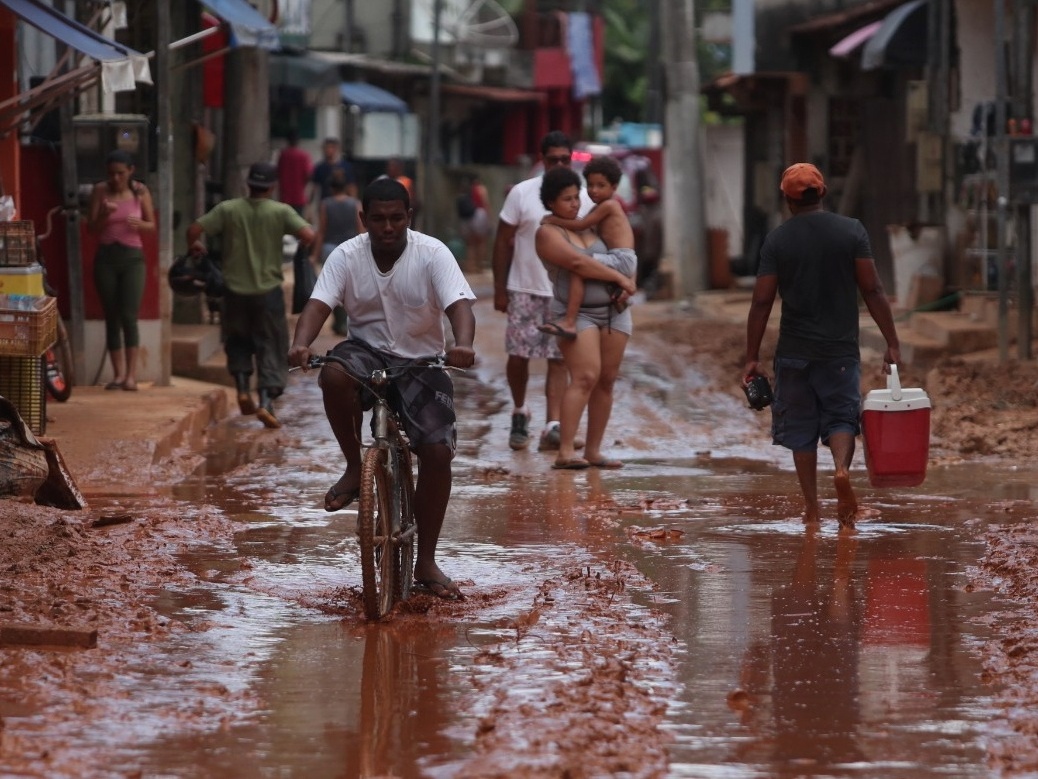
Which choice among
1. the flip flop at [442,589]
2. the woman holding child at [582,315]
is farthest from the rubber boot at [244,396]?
the flip flop at [442,589]

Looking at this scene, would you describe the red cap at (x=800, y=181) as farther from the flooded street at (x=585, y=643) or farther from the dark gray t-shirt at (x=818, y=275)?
the flooded street at (x=585, y=643)

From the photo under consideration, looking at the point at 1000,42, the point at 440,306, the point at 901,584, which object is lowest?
the point at 901,584

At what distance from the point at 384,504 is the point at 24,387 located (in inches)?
186

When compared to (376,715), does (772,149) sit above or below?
above

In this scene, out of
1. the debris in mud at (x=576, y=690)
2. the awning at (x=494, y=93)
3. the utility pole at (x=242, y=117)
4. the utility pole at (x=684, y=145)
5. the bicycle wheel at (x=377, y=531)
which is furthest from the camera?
the awning at (x=494, y=93)

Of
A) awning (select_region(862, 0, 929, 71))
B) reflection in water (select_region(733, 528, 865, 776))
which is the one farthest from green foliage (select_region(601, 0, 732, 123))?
reflection in water (select_region(733, 528, 865, 776))

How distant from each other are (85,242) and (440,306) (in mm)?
8171

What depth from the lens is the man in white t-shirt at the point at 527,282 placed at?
1239 centimetres

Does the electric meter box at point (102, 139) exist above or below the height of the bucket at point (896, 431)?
above

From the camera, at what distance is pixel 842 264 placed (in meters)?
9.27

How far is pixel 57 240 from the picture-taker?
1523 cm

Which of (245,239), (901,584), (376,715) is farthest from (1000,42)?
(376,715)

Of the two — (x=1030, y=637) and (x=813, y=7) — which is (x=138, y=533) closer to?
(x=1030, y=637)

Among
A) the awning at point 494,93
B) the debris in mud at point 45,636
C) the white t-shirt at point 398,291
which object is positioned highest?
the awning at point 494,93
